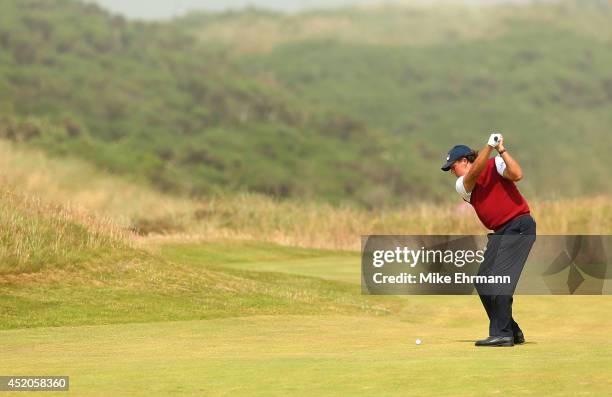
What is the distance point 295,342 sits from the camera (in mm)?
12547

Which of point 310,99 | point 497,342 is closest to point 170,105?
point 310,99

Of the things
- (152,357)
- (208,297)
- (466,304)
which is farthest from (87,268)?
(152,357)

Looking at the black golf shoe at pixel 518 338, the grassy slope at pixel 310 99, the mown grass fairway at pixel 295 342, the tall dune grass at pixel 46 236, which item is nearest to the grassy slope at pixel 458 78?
the grassy slope at pixel 310 99

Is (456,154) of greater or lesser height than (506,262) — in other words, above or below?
above

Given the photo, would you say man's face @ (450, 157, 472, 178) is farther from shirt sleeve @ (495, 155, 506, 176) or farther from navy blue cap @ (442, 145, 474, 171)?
shirt sleeve @ (495, 155, 506, 176)

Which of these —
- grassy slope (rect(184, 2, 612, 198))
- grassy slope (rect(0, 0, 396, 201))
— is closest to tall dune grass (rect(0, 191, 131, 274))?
grassy slope (rect(0, 0, 396, 201))

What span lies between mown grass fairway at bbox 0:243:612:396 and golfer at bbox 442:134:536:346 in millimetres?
344

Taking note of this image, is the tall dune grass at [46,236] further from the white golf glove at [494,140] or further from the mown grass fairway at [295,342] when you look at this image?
the white golf glove at [494,140]

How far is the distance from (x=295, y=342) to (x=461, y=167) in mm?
2263

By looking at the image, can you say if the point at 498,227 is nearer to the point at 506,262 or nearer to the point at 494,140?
the point at 506,262

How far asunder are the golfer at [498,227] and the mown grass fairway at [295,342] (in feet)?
1.13

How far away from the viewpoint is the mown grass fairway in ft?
28.7

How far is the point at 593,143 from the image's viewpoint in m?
146

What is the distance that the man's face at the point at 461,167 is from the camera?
1189 centimetres
